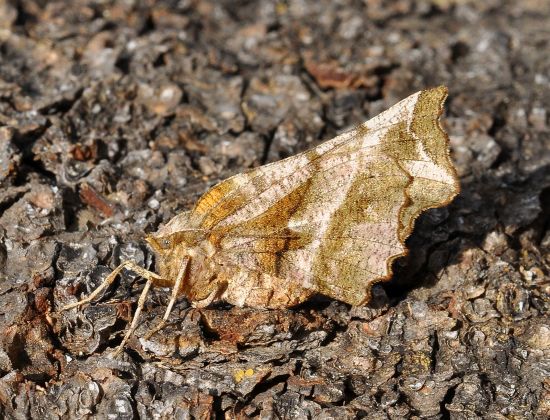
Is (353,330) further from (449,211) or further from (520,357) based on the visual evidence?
(449,211)

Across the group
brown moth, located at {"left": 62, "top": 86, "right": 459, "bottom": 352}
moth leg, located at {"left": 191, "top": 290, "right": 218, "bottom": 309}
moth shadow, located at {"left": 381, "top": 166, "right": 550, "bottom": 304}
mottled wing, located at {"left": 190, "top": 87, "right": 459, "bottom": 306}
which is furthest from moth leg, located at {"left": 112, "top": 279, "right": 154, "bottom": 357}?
moth shadow, located at {"left": 381, "top": 166, "right": 550, "bottom": 304}

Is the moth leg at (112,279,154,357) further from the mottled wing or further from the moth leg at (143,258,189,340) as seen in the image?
the mottled wing

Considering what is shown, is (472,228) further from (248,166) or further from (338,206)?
(248,166)

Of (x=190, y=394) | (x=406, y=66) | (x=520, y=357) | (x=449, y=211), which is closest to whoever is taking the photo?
(x=190, y=394)

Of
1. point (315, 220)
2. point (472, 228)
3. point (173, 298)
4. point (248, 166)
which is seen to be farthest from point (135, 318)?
point (472, 228)

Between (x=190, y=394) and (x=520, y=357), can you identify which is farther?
(x=520, y=357)

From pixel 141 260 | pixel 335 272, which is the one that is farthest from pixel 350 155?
pixel 141 260

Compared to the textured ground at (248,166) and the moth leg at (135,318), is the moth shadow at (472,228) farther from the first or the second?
the moth leg at (135,318)
